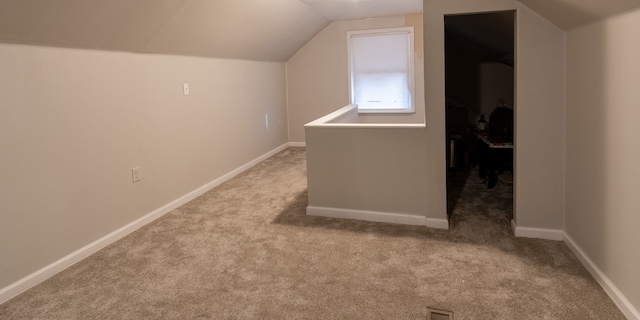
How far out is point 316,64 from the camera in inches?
275

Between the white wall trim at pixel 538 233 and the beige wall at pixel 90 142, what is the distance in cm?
291

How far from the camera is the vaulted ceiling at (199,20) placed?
245cm

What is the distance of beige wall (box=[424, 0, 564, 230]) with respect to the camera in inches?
114

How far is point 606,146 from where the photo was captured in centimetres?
228

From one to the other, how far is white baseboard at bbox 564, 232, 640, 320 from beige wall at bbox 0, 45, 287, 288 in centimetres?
318

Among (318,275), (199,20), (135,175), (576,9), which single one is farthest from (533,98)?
(135,175)

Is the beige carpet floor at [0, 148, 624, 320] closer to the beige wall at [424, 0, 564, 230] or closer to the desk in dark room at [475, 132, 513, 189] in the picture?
the beige wall at [424, 0, 564, 230]

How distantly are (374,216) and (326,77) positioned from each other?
12.6ft

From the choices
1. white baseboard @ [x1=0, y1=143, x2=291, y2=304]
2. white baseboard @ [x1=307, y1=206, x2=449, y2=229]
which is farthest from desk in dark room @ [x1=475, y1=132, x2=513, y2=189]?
white baseboard @ [x1=0, y1=143, x2=291, y2=304]

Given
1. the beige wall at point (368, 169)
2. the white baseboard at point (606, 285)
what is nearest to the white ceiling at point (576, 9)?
the beige wall at point (368, 169)

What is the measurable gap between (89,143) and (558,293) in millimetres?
3071

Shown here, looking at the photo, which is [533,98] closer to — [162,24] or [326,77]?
[162,24]

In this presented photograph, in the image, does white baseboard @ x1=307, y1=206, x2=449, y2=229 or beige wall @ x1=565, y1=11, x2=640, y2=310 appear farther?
white baseboard @ x1=307, y1=206, x2=449, y2=229

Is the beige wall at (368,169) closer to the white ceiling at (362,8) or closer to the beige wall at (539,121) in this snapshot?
the beige wall at (539,121)
